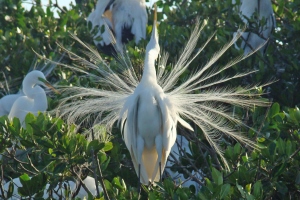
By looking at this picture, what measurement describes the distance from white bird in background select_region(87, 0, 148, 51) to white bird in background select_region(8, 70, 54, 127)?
6.35 ft

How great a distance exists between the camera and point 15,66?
650 cm

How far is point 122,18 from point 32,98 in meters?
2.67

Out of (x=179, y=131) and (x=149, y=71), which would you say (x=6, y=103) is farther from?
(x=149, y=71)

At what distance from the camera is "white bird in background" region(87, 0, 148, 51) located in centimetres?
814

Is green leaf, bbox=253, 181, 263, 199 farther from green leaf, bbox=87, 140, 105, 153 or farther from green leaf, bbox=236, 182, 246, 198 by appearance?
green leaf, bbox=87, 140, 105, 153

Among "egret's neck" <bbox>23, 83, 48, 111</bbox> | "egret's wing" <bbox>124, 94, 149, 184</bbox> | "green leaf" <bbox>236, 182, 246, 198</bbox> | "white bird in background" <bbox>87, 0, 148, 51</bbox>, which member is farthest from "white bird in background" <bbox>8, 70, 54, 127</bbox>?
"green leaf" <bbox>236, 182, 246, 198</bbox>

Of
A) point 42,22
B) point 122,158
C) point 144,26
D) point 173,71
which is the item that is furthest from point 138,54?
point 144,26

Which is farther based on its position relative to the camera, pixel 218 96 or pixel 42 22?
pixel 42 22

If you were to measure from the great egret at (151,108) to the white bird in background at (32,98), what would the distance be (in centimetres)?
127

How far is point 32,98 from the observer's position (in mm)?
6141

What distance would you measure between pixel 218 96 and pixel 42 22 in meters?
2.86

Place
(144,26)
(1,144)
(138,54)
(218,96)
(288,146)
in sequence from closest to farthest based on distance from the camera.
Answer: (288,146) < (1,144) < (218,96) < (138,54) < (144,26)

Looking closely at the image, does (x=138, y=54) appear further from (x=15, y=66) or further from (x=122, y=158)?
(x=15, y=66)

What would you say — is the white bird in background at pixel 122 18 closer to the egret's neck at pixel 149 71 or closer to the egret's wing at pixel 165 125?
the egret's neck at pixel 149 71
